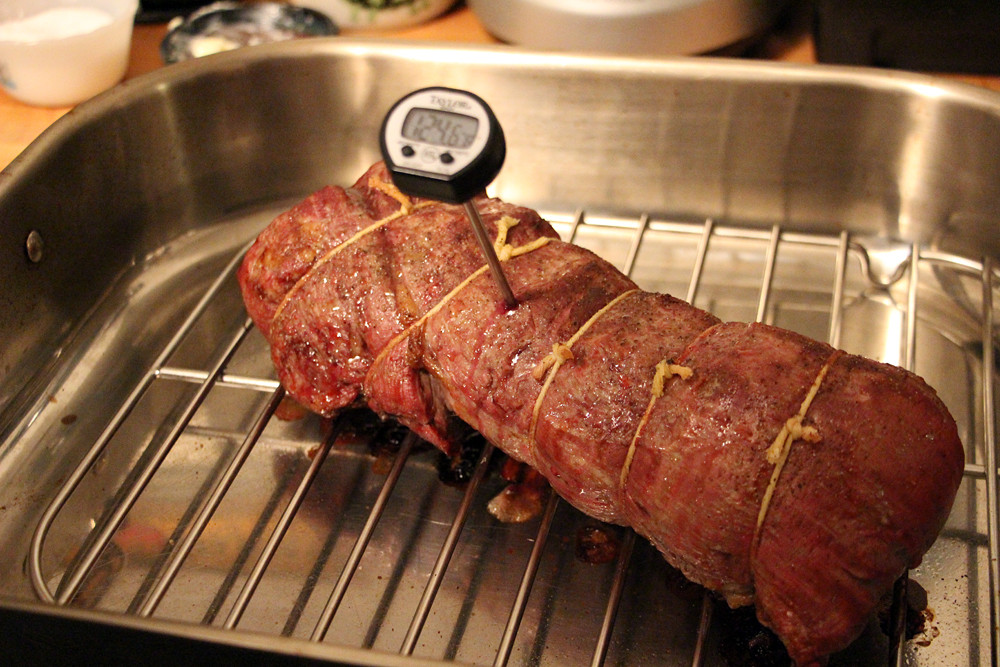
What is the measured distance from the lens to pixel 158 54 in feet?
9.30

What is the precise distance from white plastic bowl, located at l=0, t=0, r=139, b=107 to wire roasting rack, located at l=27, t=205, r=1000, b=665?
31.8 inches

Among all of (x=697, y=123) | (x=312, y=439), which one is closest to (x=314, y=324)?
(x=312, y=439)

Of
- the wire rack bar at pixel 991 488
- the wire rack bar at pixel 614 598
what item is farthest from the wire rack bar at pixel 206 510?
the wire rack bar at pixel 991 488

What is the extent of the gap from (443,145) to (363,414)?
31.2 inches

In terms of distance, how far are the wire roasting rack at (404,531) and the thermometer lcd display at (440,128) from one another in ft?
2.27

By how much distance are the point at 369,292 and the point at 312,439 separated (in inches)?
16.3

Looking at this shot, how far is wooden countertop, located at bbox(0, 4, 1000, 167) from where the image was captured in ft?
7.99

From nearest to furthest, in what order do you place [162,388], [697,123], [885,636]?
[885,636] < [162,388] < [697,123]

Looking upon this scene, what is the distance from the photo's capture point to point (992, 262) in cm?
212

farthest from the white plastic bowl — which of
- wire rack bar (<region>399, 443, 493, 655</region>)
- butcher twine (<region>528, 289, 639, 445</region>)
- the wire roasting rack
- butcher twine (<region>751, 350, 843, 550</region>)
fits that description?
butcher twine (<region>751, 350, 843, 550</region>)

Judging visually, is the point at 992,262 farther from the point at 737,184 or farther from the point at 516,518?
the point at 516,518

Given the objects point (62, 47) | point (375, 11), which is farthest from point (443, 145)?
point (375, 11)

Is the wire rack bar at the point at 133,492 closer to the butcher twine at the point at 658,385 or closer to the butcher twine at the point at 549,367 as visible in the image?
the butcher twine at the point at 549,367

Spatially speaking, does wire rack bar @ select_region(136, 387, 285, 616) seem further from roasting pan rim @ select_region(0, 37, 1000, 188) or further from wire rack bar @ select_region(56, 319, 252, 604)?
roasting pan rim @ select_region(0, 37, 1000, 188)
